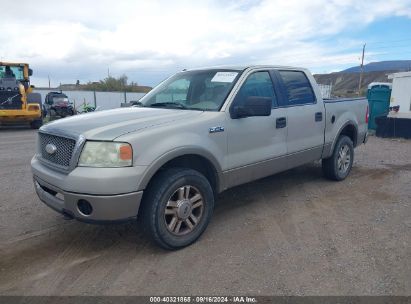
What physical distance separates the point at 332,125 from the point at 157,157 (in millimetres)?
3490

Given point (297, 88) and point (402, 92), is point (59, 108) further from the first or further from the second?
point (297, 88)

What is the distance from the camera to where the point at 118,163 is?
3125 millimetres

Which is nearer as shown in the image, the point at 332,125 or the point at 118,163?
the point at 118,163

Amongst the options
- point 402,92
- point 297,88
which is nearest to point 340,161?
point 297,88

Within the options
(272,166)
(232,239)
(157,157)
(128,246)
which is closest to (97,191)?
(157,157)

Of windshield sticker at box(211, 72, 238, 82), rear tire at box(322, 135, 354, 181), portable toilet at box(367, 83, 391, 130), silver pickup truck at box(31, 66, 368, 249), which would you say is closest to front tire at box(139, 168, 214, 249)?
silver pickup truck at box(31, 66, 368, 249)

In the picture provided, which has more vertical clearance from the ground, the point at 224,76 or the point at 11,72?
the point at 11,72

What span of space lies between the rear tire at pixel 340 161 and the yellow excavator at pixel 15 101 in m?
13.2

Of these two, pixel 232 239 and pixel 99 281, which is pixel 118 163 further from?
pixel 232 239

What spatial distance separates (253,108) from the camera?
3.86m

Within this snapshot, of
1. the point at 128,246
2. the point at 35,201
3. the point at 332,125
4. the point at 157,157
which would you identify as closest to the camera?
the point at 157,157

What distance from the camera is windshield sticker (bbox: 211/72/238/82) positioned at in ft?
14.1

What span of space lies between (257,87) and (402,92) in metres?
12.6

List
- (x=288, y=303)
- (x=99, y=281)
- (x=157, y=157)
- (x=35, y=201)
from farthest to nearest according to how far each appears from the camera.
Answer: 1. (x=35, y=201)
2. (x=157, y=157)
3. (x=99, y=281)
4. (x=288, y=303)
